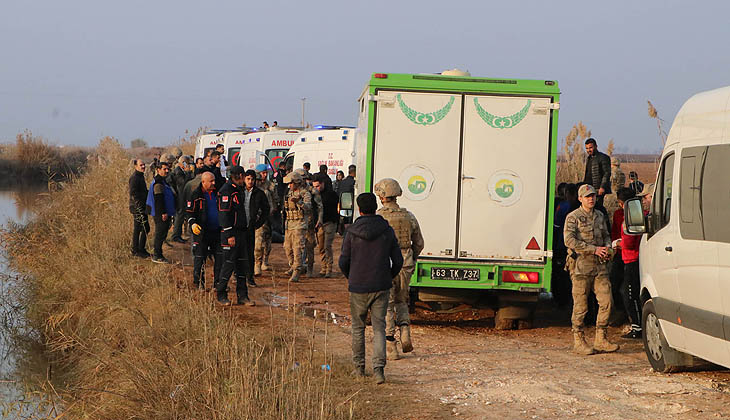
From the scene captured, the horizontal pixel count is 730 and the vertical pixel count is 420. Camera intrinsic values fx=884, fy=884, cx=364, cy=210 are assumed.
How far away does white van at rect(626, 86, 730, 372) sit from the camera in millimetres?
7043

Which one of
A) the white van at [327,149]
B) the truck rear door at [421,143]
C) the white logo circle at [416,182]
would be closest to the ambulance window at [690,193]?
the truck rear door at [421,143]

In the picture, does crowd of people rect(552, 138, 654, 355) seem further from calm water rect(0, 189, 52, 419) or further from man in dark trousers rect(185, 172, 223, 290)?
calm water rect(0, 189, 52, 419)

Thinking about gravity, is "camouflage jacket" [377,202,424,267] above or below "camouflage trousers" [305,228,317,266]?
above

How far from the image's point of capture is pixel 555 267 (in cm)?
1234

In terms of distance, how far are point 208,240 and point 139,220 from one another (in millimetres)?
3491

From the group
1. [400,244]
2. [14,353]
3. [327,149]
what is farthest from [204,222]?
[327,149]

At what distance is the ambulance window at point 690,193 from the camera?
24.4 feet

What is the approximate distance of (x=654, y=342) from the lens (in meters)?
8.70

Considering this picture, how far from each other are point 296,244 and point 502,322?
4.37 metres

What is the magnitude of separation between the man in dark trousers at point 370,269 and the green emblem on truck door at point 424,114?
9.31 feet

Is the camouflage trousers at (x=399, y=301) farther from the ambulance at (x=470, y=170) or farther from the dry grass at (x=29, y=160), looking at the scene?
the dry grass at (x=29, y=160)

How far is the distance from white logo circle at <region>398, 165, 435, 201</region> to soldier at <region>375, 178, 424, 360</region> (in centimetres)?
163

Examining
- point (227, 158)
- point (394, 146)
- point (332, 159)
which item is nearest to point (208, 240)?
point (394, 146)

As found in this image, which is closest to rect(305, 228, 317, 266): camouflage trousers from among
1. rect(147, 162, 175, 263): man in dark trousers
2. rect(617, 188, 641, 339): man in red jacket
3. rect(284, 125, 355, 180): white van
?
rect(147, 162, 175, 263): man in dark trousers
